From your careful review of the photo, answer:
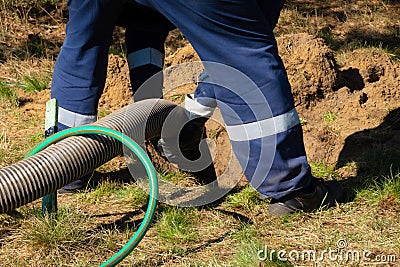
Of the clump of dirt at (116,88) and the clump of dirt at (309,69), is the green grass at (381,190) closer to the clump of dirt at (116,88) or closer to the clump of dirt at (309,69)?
the clump of dirt at (309,69)

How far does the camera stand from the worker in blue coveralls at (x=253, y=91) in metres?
3.10

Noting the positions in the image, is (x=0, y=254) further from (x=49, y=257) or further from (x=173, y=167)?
(x=173, y=167)

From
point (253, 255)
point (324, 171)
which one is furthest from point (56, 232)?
point (324, 171)

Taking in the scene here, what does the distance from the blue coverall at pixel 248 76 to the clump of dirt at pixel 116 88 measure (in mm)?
1282

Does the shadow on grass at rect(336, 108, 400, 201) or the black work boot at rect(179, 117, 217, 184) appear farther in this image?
the black work boot at rect(179, 117, 217, 184)

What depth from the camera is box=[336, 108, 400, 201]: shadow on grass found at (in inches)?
151

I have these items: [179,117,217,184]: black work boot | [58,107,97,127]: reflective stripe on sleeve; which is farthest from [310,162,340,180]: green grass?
[58,107,97,127]: reflective stripe on sleeve

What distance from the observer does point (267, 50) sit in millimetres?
3176

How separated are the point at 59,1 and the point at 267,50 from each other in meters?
4.13

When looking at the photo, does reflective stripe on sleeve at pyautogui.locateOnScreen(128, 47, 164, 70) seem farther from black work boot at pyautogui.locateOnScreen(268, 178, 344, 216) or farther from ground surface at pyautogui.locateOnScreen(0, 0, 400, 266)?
black work boot at pyautogui.locateOnScreen(268, 178, 344, 216)

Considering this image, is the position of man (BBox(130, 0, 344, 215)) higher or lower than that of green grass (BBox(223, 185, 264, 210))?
higher

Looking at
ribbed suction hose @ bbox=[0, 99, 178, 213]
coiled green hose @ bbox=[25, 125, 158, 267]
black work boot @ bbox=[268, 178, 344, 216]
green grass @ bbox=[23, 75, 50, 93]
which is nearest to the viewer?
coiled green hose @ bbox=[25, 125, 158, 267]

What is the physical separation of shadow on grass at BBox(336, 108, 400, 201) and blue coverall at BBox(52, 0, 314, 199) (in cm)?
49

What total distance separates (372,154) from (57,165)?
1884mm
